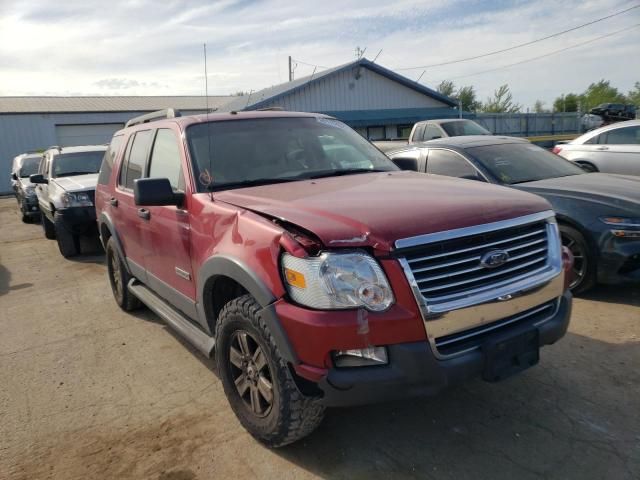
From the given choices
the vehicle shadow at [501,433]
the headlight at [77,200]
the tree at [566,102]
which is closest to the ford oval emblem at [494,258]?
the vehicle shadow at [501,433]

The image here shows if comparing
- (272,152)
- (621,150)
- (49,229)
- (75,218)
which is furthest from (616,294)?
(49,229)

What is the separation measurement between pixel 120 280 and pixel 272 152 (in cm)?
255

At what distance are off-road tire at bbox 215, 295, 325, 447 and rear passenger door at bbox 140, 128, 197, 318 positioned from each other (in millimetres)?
745

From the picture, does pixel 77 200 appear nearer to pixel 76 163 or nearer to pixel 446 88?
pixel 76 163

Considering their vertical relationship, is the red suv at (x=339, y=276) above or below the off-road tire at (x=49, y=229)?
above

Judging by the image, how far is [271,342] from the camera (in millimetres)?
2574

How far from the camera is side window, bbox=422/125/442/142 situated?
12227 millimetres

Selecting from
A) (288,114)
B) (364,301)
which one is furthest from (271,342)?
(288,114)

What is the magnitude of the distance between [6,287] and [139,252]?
380 centimetres

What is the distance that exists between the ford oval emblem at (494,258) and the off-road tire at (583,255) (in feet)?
8.75

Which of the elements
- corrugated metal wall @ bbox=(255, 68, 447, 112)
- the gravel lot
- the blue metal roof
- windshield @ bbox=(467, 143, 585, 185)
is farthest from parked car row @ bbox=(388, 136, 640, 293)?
corrugated metal wall @ bbox=(255, 68, 447, 112)

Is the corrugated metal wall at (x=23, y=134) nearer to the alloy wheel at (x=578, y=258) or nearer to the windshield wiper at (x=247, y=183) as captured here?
the windshield wiper at (x=247, y=183)

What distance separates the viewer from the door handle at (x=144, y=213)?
13.3ft

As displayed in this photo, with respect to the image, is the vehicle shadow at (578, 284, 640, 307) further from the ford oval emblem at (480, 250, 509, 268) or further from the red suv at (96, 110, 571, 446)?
the ford oval emblem at (480, 250, 509, 268)
